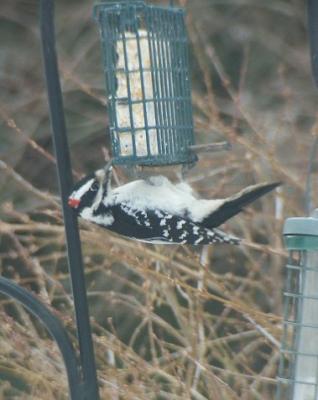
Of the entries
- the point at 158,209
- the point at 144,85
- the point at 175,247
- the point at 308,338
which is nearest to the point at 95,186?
the point at 158,209

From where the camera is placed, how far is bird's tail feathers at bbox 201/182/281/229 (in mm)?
2709

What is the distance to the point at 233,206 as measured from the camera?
276 centimetres

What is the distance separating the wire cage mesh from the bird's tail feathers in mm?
335

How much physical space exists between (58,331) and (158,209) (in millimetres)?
406

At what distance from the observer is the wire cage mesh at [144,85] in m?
3.10

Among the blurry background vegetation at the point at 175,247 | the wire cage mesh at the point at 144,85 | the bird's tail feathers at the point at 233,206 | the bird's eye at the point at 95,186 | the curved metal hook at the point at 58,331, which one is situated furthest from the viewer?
the blurry background vegetation at the point at 175,247

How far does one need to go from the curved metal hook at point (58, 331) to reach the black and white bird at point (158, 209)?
229 millimetres

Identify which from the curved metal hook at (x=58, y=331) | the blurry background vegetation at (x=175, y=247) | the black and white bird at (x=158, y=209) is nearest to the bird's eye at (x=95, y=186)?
the black and white bird at (x=158, y=209)

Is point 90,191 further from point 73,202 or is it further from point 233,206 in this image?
point 233,206

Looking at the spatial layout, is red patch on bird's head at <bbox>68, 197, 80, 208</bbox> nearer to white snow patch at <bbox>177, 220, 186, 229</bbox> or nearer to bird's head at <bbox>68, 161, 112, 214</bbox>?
bird's head at <bbox>68, 161, 112, 214</bbox>

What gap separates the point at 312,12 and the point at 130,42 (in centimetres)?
78

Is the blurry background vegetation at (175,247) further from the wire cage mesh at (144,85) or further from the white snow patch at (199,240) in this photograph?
the white snow patch at (199,240)

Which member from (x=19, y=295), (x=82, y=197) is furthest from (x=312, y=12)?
(x=19, y=295)

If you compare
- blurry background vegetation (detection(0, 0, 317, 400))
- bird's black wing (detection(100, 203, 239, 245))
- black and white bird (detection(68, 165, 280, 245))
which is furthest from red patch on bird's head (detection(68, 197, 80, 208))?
blurry background vegetation (detection(0, 0, 317, 400))
